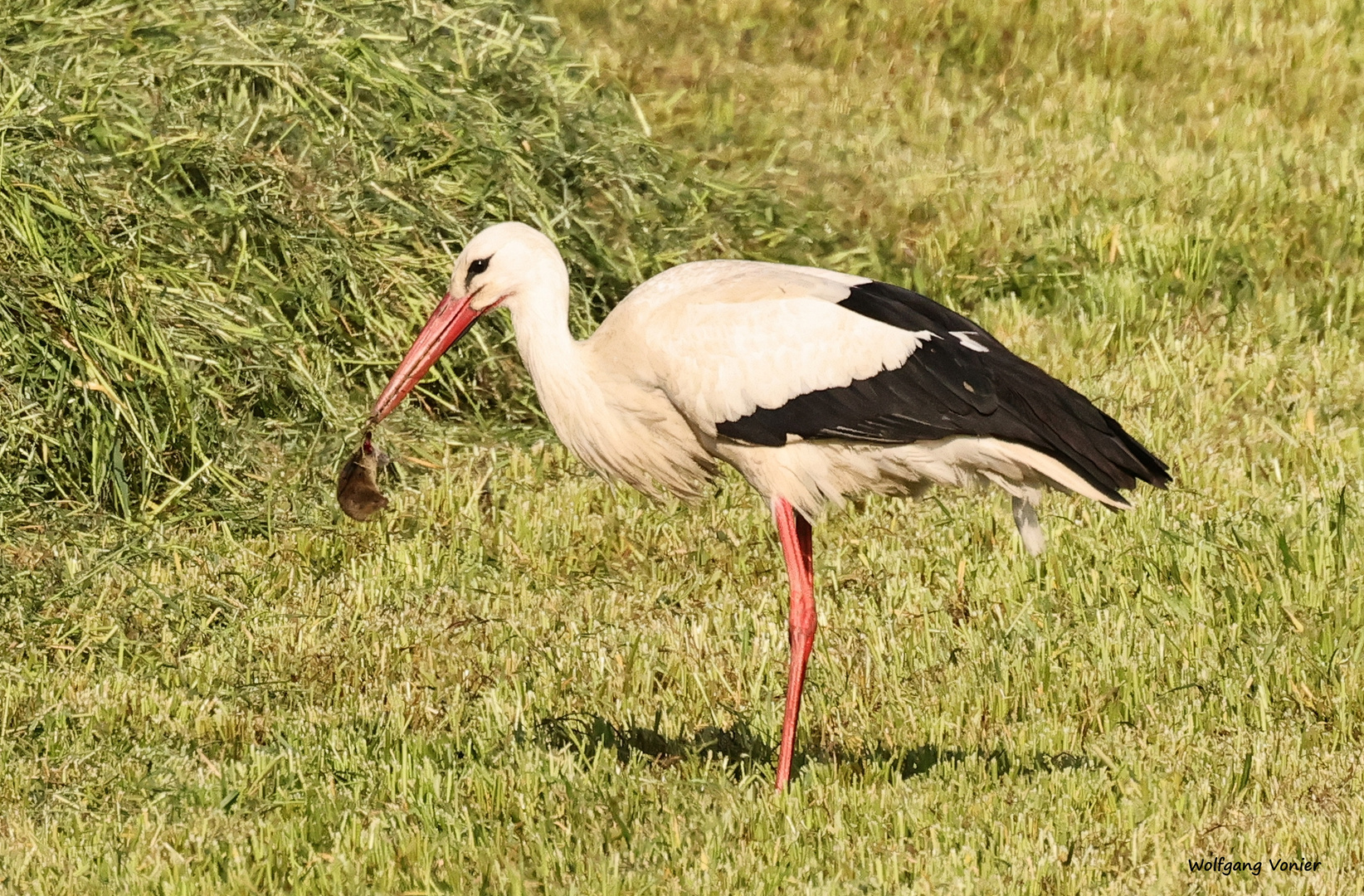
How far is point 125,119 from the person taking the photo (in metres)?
8.41

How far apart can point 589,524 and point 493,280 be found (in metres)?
1.79

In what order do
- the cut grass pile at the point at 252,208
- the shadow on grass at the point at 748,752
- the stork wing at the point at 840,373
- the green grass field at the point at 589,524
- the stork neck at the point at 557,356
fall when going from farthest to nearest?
the cut grass pile at the point at 252,208 → the stork neck at the point at 557,356 → the stork wing at the point at 840,373 → the shadow on grass at the point at 748,752 → the green grass field at the point at 589,524

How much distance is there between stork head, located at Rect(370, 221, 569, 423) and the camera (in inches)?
229

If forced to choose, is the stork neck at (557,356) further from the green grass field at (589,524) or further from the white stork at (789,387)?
the green grass field at (589,524)

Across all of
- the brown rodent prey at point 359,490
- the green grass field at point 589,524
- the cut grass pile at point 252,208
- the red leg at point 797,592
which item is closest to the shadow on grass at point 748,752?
the green grass field at point 589,524

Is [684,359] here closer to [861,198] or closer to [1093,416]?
[1093,416]

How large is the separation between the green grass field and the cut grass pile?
0.02 meters

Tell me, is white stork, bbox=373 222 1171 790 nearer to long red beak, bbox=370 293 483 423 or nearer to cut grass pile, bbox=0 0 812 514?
long red beak, bbox=370 293 483 423

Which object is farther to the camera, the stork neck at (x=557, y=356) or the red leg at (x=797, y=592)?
the stork neck at (x=557, y=356)

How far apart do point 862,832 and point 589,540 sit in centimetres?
279

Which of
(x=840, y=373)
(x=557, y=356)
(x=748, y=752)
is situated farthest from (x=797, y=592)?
(x=557, y=356)

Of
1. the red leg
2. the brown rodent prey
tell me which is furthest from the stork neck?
the brown rodent prey

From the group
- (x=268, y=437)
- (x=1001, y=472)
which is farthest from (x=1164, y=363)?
(x=268, y=437)

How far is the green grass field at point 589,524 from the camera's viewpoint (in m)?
4.83
